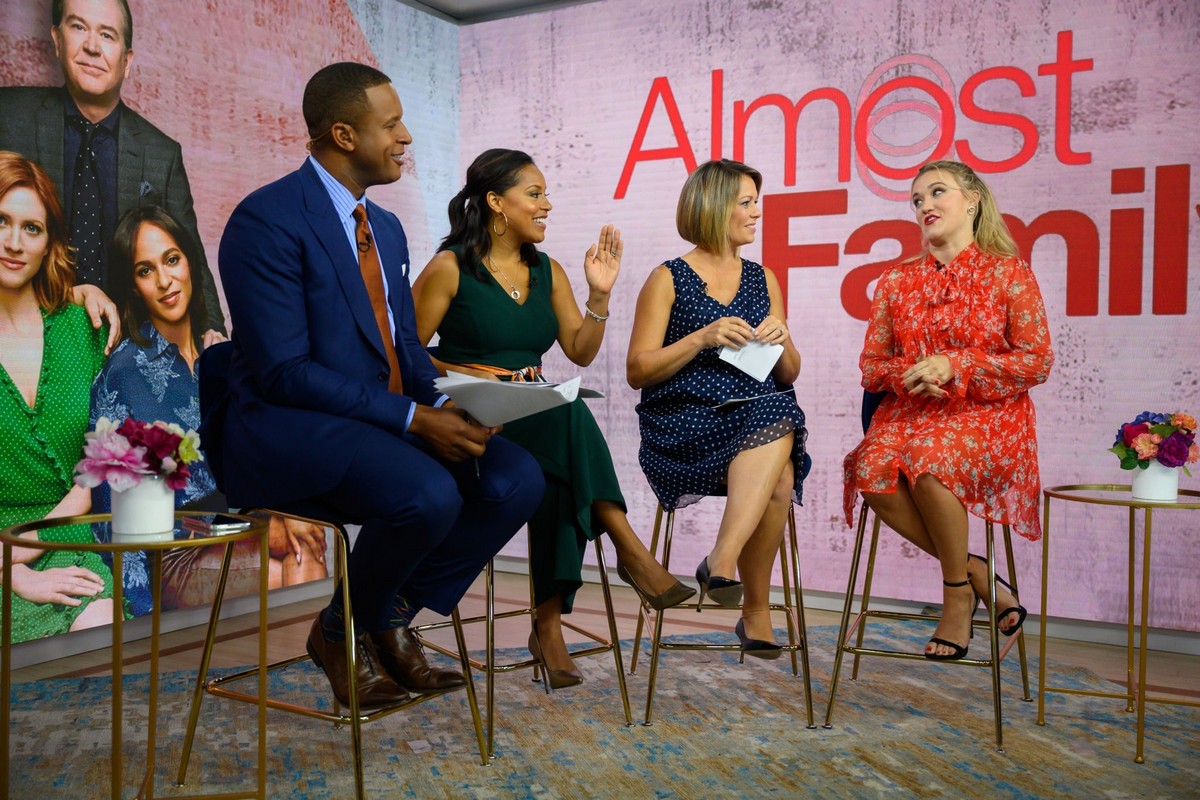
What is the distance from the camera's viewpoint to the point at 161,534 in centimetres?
222

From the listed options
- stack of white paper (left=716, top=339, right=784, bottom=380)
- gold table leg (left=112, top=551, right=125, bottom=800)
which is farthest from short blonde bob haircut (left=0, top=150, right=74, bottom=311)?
stack of white paper (left=716, top=339, right=784, bottom=380)

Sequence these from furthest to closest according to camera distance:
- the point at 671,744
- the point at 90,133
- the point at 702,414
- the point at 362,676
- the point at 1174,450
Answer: the point at 90,133
the point at 702,414
the point at 671,744
the point at 1174,450
the point at 362,676

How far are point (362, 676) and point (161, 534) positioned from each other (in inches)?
25.9

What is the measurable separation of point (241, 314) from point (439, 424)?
496 millimetres

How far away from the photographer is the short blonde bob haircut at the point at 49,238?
11.9 ft

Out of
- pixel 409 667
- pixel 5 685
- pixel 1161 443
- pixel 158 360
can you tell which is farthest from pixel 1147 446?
pixel 158 360

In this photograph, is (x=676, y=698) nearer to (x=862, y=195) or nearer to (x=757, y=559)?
(x=757, y=559)

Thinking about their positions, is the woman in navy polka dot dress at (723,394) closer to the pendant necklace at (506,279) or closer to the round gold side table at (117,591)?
the pendant necklace at (506,279)

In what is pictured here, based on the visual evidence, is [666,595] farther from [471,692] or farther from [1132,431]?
[1132,431]

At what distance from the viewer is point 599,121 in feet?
17.2

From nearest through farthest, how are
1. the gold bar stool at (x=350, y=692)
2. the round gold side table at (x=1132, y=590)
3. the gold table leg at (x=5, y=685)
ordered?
1. the gold table leg at (x=5, y=685)
2. the gold bar stool at (x=350, y=692)
3. the round gold side table at (x=1132, y=590)

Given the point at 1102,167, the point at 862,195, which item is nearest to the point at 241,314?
the point at 862,195

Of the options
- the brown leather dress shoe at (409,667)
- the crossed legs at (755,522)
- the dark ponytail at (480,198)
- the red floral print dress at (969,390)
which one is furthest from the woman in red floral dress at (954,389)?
the brown leather dress shoe at (409,667)

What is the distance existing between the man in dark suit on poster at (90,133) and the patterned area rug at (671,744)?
1.51 metres
